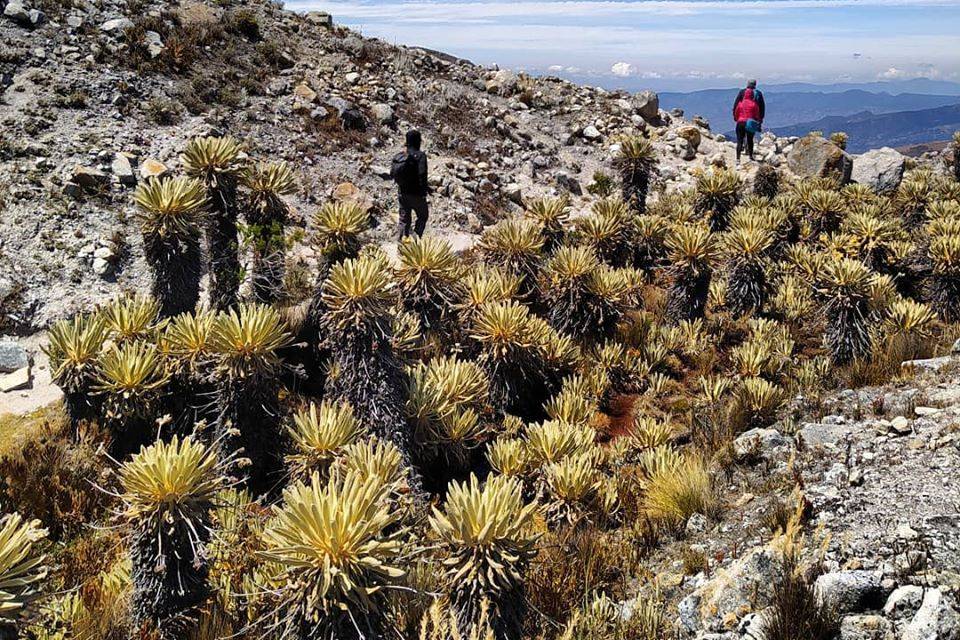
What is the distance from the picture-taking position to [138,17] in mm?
18172

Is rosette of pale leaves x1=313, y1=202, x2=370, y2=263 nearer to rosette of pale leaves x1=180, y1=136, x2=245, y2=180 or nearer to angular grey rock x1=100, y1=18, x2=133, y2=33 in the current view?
rosette of pale leaves x1=180, y1=136, x2=245, y2=180

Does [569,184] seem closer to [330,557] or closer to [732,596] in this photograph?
[732,596]

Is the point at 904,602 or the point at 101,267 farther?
the point at 101,267

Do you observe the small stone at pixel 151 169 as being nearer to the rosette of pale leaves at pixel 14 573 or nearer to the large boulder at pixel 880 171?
the rosette of pale leaves at pixel 14 573

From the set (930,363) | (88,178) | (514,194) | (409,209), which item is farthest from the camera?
(514,194)

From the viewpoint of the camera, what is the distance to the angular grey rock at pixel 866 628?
3133mm

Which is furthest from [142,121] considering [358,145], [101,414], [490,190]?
[101,414]

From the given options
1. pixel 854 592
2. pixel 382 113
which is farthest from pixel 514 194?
pixel 854 592

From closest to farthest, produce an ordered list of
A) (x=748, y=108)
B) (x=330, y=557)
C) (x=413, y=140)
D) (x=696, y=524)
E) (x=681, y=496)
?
(x=330, y=557) → (x=696, y=524) → (x=681, y=496) → (x=413, y=140) → (x=748, y=108)

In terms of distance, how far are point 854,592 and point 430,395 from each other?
13.3 feet

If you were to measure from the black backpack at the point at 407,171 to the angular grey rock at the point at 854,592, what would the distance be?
8.18 metres

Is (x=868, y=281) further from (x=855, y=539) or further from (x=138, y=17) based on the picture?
A: (x=138, y=17)

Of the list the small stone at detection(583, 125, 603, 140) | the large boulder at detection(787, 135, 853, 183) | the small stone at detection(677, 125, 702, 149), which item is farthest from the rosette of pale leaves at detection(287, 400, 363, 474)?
the small stone at detection(677, 125, 702, 149)

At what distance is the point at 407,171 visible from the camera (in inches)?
386
